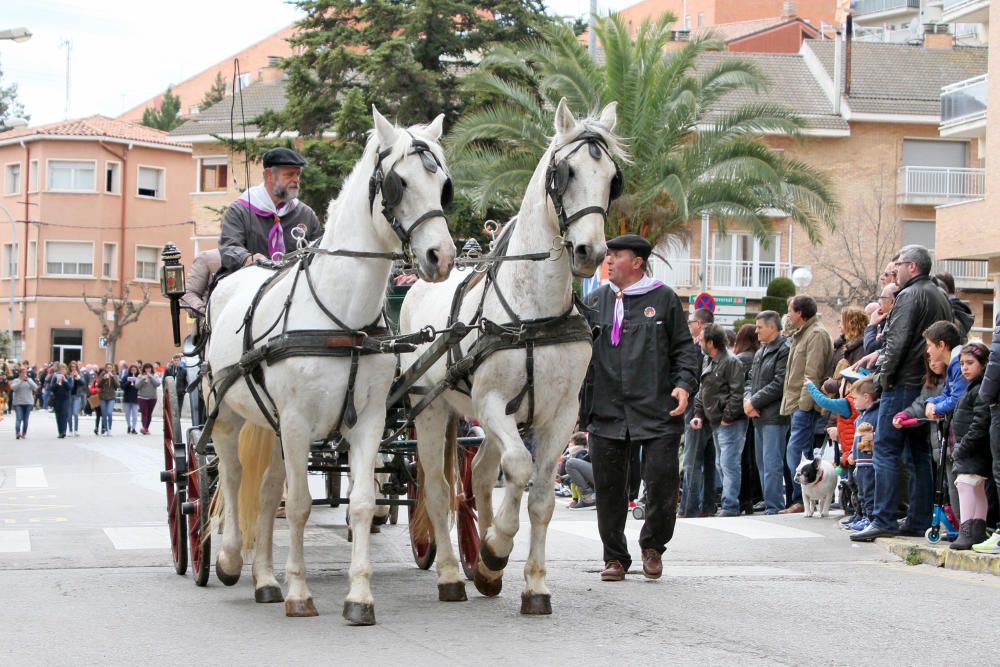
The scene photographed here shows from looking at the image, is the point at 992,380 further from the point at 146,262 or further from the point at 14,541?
the point at 146,262

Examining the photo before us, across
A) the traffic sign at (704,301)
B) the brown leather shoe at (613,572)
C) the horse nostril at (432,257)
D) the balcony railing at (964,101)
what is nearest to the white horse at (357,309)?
the horse nostril at (432,257)

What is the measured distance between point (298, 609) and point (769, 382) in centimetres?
750

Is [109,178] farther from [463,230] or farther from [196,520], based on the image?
[196,520]

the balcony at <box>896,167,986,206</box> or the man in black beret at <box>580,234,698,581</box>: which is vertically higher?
the balcony at <box>896,167,986,206</box>

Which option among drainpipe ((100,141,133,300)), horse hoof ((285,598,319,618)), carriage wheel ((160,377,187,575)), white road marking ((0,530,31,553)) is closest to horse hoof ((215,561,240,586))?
carriage wheel ((160,377,187,575))

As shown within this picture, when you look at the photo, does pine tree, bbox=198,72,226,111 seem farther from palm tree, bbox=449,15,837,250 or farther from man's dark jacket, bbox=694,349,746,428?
man's dark jacket, bbox=694,349,746,428

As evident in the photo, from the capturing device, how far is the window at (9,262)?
64.3m

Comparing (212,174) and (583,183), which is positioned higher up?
(212,174)

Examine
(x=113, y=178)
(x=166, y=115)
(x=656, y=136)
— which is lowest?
(x=656, y=136)

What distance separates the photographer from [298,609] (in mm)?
7355

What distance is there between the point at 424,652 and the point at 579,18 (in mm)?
32639

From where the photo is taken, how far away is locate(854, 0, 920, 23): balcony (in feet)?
238

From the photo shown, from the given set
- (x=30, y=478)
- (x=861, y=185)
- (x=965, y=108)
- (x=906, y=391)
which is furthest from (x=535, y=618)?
(x=861, y=185)

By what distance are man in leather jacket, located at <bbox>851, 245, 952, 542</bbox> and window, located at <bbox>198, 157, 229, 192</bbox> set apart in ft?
152
